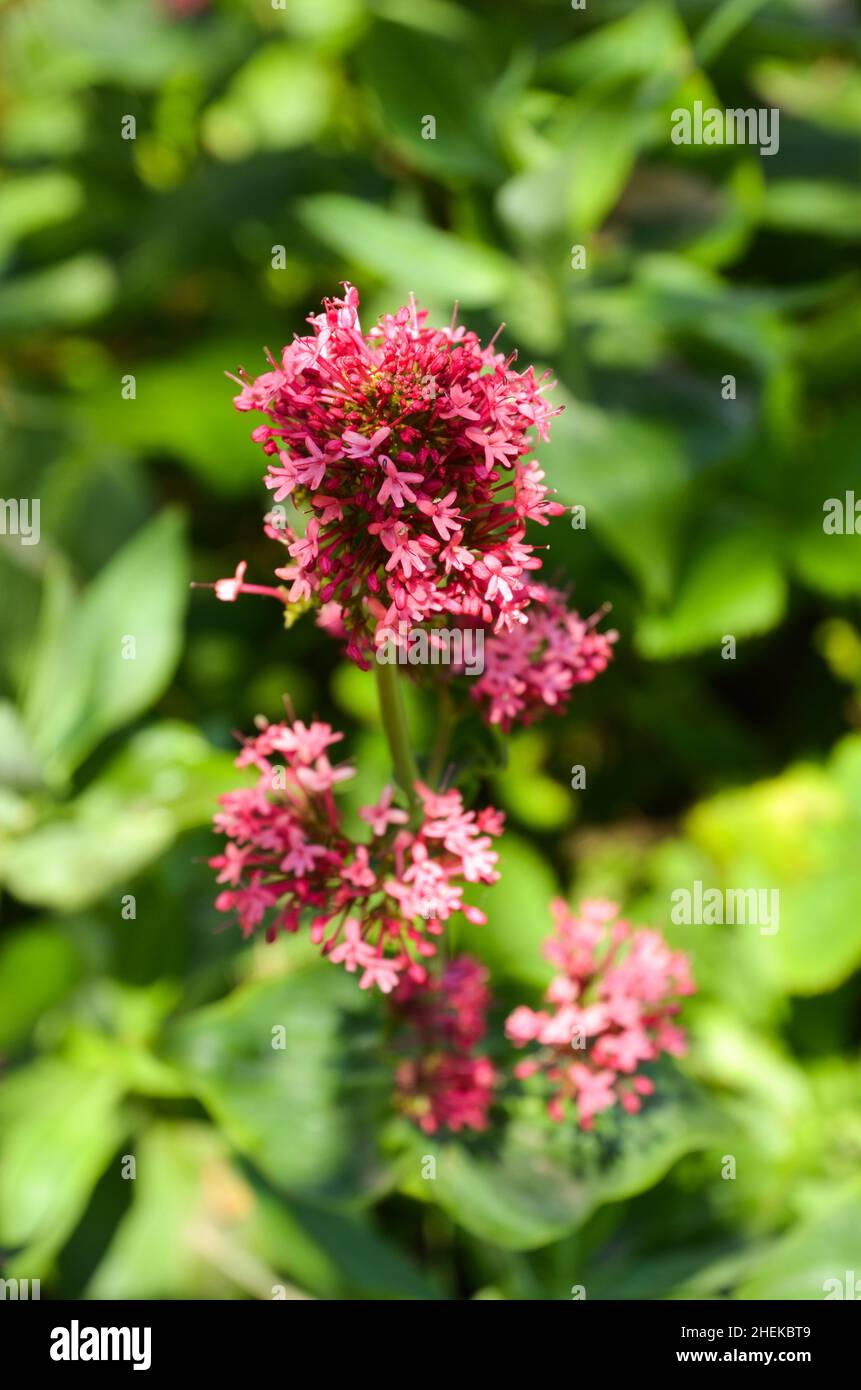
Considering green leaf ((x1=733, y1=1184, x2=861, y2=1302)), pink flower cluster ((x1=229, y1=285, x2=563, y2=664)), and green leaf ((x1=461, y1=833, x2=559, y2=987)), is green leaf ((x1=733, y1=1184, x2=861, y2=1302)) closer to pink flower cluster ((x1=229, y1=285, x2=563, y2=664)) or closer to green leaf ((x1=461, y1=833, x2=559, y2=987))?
green leaf ((x1=461, y1=833, x2=559, y2=987))

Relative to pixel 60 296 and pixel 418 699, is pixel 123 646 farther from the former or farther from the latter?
pixel 60 296

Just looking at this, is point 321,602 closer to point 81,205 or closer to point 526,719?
point 526,719

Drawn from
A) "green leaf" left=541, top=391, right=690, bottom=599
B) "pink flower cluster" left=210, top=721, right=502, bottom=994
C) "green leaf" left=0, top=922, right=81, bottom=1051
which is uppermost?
"green leaf" left=541, top=391, right=690, bottom=599

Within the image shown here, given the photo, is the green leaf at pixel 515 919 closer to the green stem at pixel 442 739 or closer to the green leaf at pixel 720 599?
the green leaf at pixel 720 599

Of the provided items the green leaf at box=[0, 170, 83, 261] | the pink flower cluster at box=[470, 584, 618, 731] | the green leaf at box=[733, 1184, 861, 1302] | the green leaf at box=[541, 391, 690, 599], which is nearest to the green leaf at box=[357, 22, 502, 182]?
the green leaf at box=[541, 391, 690, 599]

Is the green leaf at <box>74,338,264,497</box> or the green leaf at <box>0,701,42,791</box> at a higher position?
the green leaf at <box>74,338,264,497</box>

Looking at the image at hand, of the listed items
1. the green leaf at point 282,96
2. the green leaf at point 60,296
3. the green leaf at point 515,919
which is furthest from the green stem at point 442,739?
the green leaf at point 282,96
